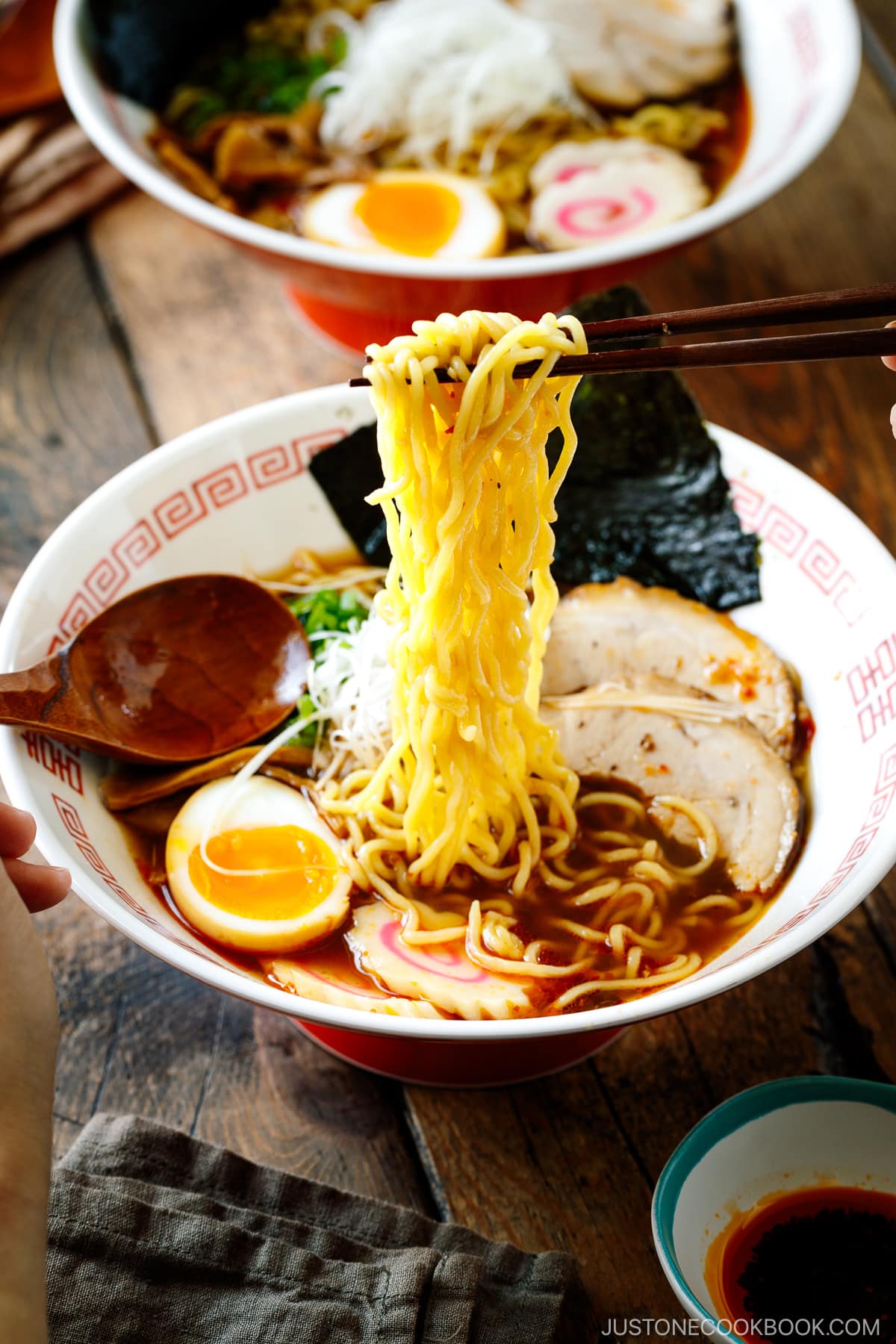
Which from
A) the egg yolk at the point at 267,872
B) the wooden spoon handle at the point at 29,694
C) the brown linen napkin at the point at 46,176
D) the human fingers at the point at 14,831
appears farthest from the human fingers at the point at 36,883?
the brown linen napkin at the point at 46,176

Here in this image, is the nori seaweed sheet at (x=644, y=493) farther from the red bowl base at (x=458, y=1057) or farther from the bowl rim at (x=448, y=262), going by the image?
the red bowl base at (x=458, y=1057)

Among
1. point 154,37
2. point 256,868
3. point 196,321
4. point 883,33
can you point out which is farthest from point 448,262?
point 883,33

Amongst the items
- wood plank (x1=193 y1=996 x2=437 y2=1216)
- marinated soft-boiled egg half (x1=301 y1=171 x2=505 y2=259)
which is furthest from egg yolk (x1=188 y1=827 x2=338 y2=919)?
marinated soft-boiled egg half (x1=301 y1=171 x2=505 y2=259)

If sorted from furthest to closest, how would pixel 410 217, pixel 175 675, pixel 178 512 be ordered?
pixel 410 217 → pixel 178 512 → pixel 175 675

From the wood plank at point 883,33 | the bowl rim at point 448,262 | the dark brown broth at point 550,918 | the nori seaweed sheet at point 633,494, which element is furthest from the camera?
the wood plank at point 883,33

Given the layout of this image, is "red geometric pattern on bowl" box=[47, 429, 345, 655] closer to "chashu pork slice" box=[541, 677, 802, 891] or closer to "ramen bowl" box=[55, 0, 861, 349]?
"ramen bowl" box=[55, 0, 861, 349]

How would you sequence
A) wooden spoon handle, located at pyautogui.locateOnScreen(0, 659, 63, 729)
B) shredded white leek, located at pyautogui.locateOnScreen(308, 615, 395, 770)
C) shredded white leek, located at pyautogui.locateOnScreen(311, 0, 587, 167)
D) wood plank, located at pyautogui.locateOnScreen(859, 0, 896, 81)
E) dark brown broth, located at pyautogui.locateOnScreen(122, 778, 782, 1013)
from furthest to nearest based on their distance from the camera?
wood plank, located at pyautogui.locateOnScreen(859, 0, 896, 81) → shredded white leek, located at pyautogui.locateOnScreen(311, 0, 587, 167) → shredded white leek, located at pyautogui.locateOnScreen(308, 615, 395, 770) → dark brown broth, located at pyautogui.locateOnScreen(122, 778, 782, 1013) → wooden spoon handle, located at pyautogui.locateOnScreen(0, 659, 63, 729)

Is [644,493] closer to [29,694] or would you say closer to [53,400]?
[29,694]
